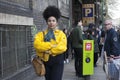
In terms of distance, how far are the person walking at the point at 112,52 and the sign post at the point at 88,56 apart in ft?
10.1

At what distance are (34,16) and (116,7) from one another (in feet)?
258

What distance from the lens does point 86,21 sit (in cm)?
2517

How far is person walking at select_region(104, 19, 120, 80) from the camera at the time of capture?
8351 millimetres

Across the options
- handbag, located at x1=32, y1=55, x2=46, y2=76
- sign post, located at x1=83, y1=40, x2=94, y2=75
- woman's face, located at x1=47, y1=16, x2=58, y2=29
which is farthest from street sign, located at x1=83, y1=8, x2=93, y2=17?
handbag, located at x1=32, y1=55, x2=46, y2=76

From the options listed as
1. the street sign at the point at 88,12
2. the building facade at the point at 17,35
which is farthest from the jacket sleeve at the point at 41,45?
the street sign at the point at 88,12

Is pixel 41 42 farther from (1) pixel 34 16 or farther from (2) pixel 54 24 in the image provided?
(1) pixel 34 16

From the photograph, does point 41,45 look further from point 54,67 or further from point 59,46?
point 54,67

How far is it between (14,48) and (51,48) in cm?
384

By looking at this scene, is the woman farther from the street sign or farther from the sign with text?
the street sign

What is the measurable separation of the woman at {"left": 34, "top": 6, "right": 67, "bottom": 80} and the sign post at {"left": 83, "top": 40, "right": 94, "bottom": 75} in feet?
16.4

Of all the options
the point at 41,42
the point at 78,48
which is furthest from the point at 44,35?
the point at 78,48

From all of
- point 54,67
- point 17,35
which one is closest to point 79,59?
point 17,35

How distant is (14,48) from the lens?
10.2m

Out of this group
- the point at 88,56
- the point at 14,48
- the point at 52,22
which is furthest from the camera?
the point at 88,56
